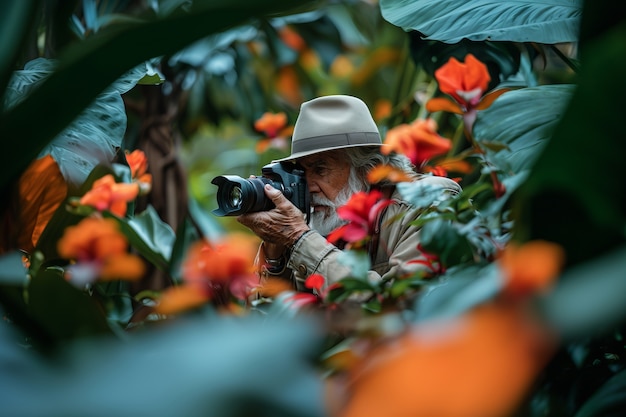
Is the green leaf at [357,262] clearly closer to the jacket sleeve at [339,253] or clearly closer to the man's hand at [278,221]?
the jacket sleeve at [339,253]

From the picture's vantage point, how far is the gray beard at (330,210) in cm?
150

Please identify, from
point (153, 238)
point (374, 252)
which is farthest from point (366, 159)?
point (153, 238)

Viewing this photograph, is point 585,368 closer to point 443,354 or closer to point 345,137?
point 443,354

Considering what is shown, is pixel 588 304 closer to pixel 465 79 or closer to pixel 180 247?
pixel 465 79

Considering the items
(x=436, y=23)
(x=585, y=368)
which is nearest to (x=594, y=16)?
(x=585, y=368)

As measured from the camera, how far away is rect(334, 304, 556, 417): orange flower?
0.86 feet

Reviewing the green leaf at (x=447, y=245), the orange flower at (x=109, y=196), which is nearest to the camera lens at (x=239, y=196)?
the orange flower at (x=109, y=196)

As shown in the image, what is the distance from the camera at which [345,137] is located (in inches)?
59.7

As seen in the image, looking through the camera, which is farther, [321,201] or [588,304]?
[321,201]

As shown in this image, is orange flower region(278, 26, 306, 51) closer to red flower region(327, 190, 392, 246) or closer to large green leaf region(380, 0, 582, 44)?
large green leaf region(380, 0, 582, 44)

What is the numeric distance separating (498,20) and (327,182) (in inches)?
23.0

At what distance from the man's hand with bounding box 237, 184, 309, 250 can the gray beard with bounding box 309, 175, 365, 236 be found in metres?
0.15

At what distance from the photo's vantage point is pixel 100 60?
40 centimetres

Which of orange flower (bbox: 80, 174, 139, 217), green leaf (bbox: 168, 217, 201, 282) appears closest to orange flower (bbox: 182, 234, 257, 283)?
orange flower (bbox: 80, 174, 139, 217)
